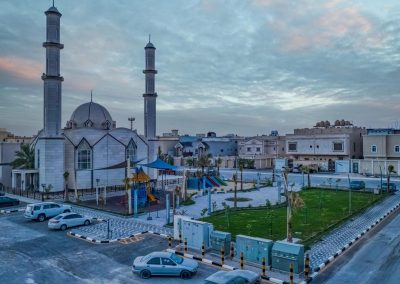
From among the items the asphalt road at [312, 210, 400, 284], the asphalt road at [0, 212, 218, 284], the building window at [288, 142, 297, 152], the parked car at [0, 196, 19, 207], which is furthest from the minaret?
the building window at [288, 142, 297, 152]

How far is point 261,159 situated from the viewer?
8325 centimetres

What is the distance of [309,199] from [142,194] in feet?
64.9

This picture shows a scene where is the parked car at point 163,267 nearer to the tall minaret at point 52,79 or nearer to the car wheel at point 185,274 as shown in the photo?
the car wheel at point 185,274

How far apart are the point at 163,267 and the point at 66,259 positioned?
22.0 feet

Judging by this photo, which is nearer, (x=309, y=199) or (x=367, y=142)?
(x=309, y=199)

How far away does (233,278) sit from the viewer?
14.5 meters

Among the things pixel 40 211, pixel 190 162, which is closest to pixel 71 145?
pixel 40 211

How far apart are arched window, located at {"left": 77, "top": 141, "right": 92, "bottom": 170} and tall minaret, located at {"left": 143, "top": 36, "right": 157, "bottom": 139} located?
12453 mm

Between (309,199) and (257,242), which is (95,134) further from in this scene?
(257,242)

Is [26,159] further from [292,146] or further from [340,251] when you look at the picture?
[292,146]

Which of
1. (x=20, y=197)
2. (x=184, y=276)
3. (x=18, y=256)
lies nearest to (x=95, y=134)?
(x=20, y=197)

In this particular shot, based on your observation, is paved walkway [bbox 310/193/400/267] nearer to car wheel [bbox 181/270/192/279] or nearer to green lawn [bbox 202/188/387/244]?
green lawn [bbox 202/188/387/244]

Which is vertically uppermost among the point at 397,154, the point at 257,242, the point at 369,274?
the point at 397,154

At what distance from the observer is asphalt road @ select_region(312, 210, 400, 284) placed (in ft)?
55.5
